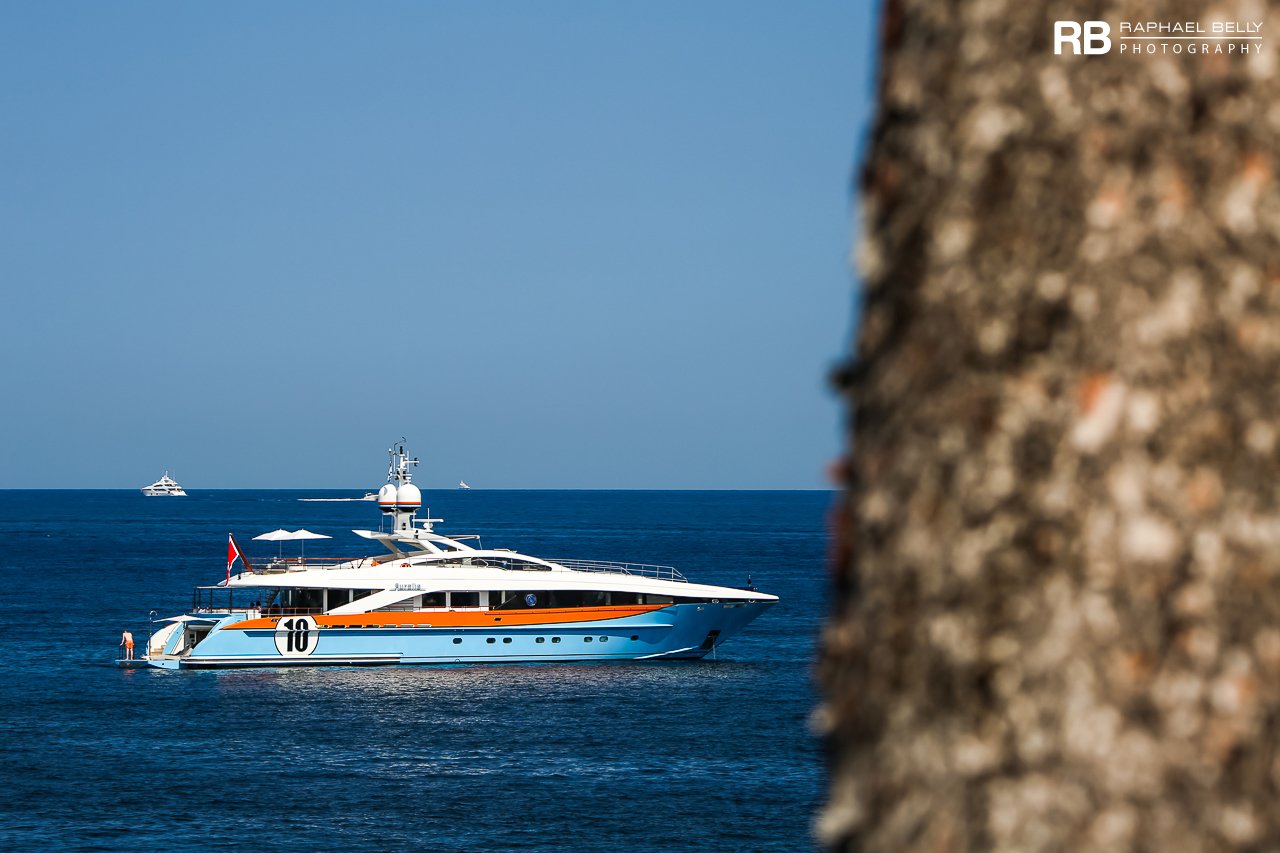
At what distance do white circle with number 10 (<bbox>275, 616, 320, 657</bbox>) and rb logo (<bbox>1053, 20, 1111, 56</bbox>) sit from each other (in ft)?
171

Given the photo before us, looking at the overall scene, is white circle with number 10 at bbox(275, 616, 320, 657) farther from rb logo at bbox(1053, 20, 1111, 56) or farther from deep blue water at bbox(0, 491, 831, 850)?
rb logo at bbox(1053, 20, 1111, 56)

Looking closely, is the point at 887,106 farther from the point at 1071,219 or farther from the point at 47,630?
the point at 47,630

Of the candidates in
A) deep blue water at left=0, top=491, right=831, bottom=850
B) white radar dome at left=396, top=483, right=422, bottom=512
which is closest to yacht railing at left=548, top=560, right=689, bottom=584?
deep blue water at left=0, top=491, right=831, bottom=850

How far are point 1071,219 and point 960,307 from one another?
0.78 feet

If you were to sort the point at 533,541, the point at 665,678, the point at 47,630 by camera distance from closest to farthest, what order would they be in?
the point at 665,678
the point at 47,630
the point at 533,541

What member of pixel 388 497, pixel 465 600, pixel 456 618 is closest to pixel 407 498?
pixel 388 497

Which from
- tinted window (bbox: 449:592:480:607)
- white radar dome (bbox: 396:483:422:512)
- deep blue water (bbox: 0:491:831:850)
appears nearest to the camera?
deep blue water (bbox: 0:491:831:850)

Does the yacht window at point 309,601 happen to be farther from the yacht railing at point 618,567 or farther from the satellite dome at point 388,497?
the yacht railing at point 618,567

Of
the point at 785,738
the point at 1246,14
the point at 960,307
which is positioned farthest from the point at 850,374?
the point at 785,738

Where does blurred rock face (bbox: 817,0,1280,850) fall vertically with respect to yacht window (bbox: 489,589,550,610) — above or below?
above

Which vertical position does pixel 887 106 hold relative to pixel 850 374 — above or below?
above

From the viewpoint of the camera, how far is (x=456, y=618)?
52875mm

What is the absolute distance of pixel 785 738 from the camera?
1614 inches

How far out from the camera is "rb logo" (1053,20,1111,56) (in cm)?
261
